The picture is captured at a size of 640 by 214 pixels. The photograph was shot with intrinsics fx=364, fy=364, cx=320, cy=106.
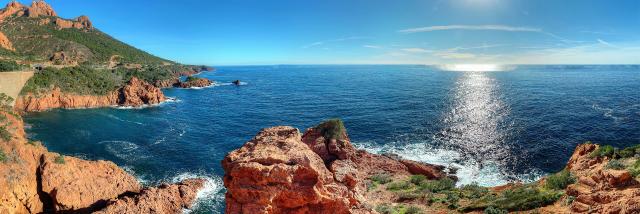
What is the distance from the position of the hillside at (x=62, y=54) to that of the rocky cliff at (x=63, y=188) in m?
59.6

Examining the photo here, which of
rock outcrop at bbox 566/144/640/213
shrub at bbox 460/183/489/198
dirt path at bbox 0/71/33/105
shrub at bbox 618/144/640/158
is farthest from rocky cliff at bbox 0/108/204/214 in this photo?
dirt path at bbox 0/71/33/105

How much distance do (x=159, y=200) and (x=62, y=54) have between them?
4857 inches

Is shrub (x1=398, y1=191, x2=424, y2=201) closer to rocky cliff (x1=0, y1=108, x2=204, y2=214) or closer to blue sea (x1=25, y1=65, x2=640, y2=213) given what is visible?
blue sea (x1=25, y1=65, x2=640, y2=213)

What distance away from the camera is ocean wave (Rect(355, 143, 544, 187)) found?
41.9 metres

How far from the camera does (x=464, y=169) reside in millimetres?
44750

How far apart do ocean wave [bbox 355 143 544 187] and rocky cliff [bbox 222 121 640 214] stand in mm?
12562

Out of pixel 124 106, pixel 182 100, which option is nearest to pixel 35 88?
pixel 124 106

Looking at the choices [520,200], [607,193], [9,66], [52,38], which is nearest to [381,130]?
[520,200]

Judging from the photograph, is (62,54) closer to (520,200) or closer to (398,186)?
(398,186)

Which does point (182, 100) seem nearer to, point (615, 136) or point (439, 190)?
point (439, 190)

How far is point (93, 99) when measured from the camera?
3474 inches

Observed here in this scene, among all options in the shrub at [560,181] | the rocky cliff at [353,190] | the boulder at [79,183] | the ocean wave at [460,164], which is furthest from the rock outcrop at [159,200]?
the shrub at [560,181]

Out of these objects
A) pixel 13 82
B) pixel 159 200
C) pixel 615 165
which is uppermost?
pixel 13 82

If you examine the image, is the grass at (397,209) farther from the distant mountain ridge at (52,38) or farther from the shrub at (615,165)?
the distant mountain ridge at (52,38)
